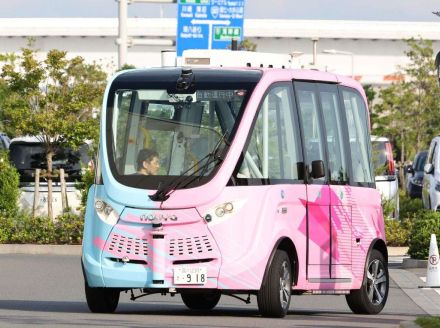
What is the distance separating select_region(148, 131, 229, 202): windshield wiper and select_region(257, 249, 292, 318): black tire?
42.9 inches

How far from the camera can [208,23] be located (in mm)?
42969

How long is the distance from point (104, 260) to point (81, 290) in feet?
19.9

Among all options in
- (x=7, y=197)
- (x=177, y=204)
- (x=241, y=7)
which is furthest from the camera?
(x=241, y=7)

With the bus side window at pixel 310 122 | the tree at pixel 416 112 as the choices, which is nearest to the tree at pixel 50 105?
the bus side window at pixel 310 122

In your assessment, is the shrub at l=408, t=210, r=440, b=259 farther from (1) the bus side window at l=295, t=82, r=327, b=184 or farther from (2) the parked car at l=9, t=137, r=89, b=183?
(1) the bus side window at l=295, t=82, r=327, b=184

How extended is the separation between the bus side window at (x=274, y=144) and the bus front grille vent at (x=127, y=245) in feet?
3.86

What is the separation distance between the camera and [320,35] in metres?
116

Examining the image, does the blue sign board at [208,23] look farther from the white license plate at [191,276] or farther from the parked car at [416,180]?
the white license plate at [191,276]

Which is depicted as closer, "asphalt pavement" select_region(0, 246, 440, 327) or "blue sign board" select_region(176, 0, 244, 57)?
"asphalt pavement" select_region(0, 246, 440, 327)

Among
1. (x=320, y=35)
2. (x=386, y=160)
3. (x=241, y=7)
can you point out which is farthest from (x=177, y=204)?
(x=320, y=35)

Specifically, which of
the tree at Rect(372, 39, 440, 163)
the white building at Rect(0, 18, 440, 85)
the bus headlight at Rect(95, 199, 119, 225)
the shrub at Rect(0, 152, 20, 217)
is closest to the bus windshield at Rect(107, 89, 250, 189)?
the bus headlight at Rect(95, 199, 119, 225)

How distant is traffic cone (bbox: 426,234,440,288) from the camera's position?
2262cm

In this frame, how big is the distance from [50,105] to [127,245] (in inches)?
820

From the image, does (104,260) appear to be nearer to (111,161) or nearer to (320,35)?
(111,161)
